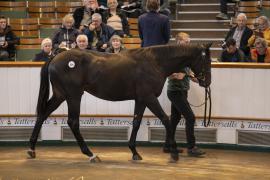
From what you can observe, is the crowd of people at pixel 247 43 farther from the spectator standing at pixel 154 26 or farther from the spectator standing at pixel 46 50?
the spectator standing at pixel 46 50

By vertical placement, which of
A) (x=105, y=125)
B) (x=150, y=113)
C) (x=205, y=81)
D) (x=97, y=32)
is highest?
(x=97, y=32)

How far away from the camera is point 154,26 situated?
10484mm

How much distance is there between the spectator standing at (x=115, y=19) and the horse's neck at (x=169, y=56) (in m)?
3.02

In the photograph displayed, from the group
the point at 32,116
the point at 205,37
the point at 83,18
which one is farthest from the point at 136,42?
the point at 32,116

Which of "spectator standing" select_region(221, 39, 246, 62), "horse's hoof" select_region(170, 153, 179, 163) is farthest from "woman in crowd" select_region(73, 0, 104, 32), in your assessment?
"horse's hoof" select_region(170, 153, 179, 163)

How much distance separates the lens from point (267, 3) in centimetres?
1478

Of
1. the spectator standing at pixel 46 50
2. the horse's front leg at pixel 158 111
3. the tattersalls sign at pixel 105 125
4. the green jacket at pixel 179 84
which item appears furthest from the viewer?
the spectator standing at pixel 46 50

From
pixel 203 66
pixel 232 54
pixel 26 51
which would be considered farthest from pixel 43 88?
pixel 26 51

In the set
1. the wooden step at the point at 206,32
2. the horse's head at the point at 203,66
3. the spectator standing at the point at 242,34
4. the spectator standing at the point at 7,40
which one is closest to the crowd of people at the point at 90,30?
the spectator standing at the point at 7,40

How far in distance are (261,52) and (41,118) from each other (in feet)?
11.5

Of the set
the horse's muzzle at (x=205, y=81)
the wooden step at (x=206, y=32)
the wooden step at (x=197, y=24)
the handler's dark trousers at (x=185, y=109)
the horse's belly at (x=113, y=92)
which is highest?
the wooden step at (x=197, y=24)

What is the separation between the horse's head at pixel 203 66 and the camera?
981 cm

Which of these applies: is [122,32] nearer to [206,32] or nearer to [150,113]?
[150,113]

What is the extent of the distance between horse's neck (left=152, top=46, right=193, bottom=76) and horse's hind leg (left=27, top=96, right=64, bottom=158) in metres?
1.49
